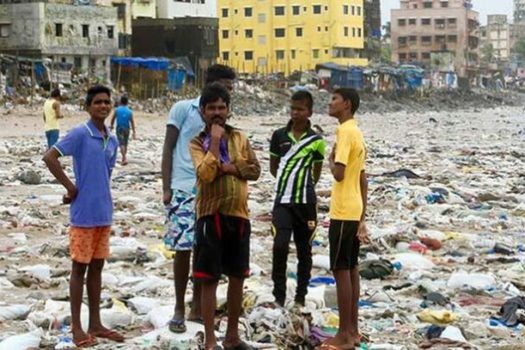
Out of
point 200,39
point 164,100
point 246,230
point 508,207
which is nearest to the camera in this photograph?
point 246,230

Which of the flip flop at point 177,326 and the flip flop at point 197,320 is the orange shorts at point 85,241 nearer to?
the flip flop at point 177,326

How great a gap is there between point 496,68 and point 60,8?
74.0 meters

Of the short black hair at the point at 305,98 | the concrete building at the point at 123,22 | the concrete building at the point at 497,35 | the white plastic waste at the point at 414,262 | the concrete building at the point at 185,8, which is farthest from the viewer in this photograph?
the concrete building at the point at 497,35

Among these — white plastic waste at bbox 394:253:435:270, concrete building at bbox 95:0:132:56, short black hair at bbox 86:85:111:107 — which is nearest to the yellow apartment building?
concrete building at bbox 95:0:132:56

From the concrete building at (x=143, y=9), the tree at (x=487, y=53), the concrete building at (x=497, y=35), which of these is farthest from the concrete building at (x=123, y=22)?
the concrete building at (x=497, y=35)

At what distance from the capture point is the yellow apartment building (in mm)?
81375

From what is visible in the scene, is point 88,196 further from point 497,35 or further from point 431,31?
point 497,35

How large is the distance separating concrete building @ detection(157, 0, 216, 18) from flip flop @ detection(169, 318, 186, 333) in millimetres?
57563

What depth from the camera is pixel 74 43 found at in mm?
48969

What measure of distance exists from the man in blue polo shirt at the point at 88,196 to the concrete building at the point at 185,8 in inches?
2264

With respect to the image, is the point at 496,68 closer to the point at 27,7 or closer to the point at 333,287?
the point at 27,7

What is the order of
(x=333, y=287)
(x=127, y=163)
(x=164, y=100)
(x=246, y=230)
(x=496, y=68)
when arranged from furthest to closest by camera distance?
(x=496, y=68) → (x=164, y=100) → (x=127, y=163) → (x=333, y=287) → (x=246, y=230)

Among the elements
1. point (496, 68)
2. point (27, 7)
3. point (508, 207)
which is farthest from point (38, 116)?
point (496, 68)

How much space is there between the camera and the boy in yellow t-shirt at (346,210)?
5.58m
